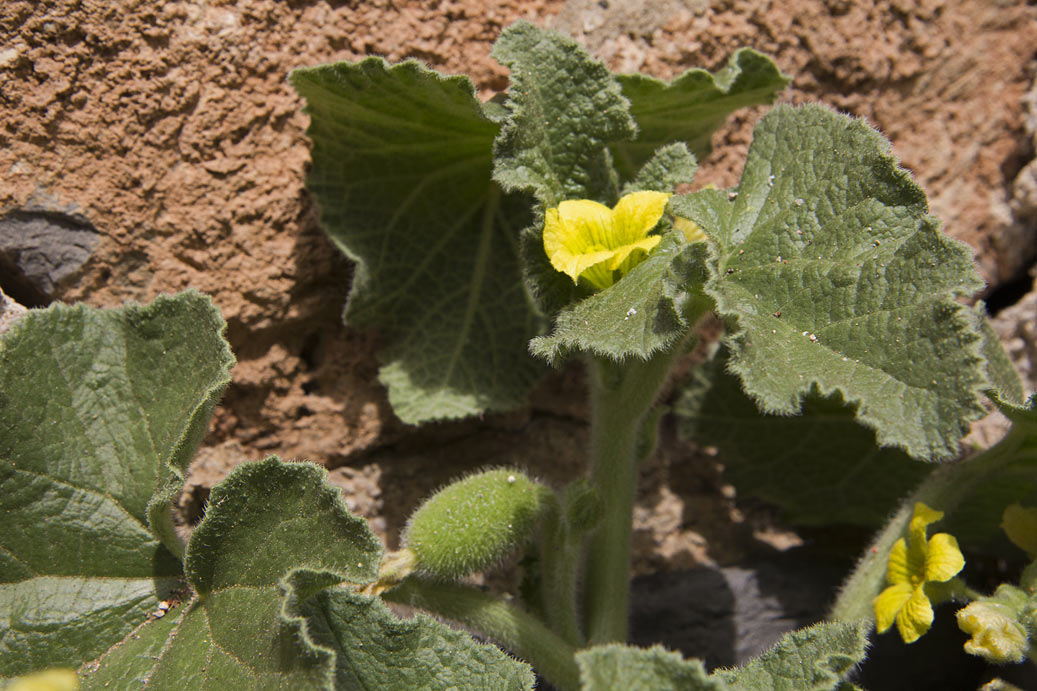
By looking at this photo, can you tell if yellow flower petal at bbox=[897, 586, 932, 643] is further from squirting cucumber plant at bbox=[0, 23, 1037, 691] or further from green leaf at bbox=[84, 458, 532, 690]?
green leaf at bbox=[84, 458, 532, 690]

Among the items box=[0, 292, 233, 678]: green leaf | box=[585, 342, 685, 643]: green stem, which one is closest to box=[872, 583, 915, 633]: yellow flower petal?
box=[585, 342, 685, 643]: green stem

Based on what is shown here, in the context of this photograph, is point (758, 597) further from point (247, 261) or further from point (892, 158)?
point (247, 261)

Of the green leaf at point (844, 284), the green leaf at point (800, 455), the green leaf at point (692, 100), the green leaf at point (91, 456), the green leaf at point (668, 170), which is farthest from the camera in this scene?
the green leaf at point (800, 455)

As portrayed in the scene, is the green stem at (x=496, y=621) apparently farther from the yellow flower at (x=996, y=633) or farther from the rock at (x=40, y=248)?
the rock at (x=40, y=248)

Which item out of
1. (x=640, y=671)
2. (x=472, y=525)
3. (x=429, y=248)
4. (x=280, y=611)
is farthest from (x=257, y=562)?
(x=429, y=248)

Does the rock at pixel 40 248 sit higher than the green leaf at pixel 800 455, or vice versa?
the rock at pixel 40 248

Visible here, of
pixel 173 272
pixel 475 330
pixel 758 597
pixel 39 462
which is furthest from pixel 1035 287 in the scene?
pixel 39 462

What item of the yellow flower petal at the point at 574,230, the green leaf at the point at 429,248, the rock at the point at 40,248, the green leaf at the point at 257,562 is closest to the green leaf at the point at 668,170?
the yellow flower petal at the point at 574,230

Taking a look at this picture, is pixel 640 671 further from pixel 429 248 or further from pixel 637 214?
pixel 429 248
